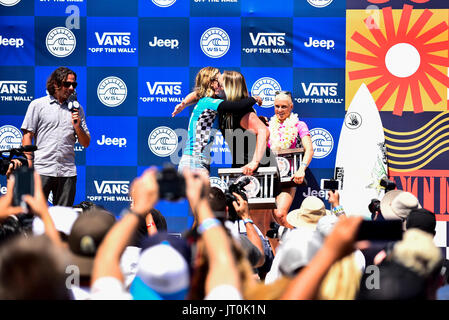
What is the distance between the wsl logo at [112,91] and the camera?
5.22 m

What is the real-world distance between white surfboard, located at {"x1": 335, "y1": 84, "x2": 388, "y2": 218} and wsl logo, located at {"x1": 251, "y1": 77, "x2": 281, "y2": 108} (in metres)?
0.72

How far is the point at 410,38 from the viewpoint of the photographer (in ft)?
16.5

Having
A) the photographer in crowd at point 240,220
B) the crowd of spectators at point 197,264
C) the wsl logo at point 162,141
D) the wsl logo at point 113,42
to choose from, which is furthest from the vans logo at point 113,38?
the crowd of spectators at point 197,264

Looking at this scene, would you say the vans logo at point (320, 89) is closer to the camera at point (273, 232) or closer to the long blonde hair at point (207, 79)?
the long blonde hair at point (207, 79)

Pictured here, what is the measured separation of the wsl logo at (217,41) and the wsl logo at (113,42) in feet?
2.33

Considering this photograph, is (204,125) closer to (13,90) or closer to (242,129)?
(242,129)

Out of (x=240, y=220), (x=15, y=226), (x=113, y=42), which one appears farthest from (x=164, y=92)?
Answer: (x=15, y=226)

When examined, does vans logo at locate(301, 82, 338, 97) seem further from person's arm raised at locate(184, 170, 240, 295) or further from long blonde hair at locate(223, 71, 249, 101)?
person's arm raised at locate(184, 170, 240, 295)

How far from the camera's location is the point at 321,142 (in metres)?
5.14

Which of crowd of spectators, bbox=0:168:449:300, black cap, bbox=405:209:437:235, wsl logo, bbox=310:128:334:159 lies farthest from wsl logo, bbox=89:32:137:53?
crowd of spectators, bbox=0:168:449:300

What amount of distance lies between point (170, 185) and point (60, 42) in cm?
425
